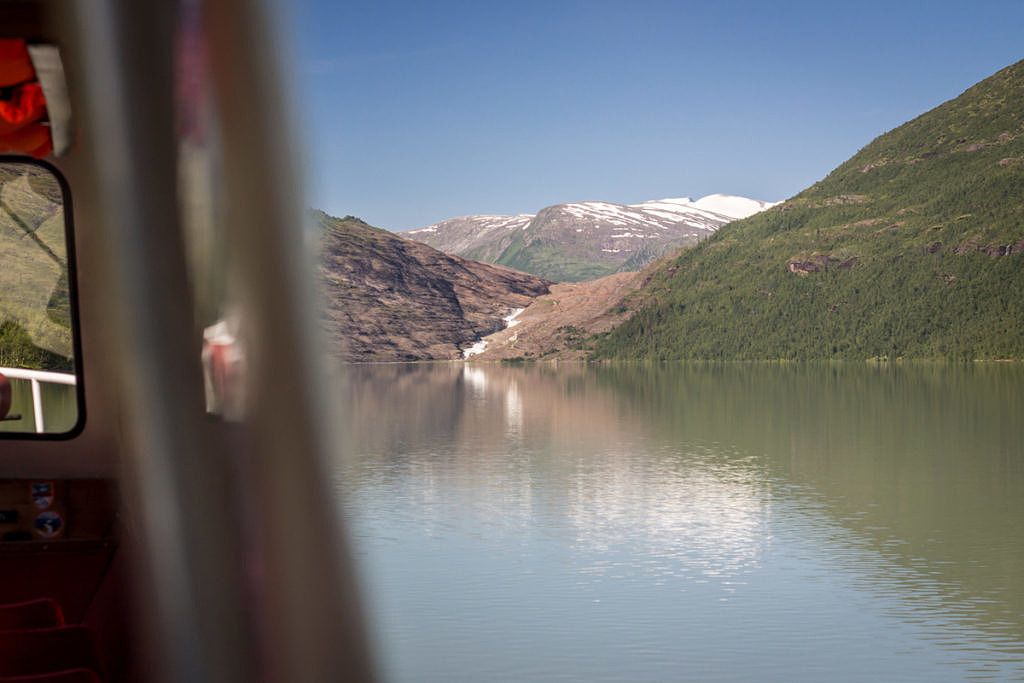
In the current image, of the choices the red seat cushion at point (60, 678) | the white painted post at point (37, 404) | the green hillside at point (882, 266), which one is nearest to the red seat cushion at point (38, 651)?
the red seat cushion at point (60, 678)

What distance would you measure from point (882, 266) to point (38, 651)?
89.8m

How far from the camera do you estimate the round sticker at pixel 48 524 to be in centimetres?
392

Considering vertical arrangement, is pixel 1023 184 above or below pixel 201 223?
above

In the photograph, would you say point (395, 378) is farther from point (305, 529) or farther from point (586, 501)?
point (305, 529)

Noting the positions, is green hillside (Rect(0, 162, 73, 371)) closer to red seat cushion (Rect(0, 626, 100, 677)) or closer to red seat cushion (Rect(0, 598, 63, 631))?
red seat cushion (Rect(0, 598, 63, 631))

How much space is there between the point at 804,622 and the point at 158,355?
35.7 ft

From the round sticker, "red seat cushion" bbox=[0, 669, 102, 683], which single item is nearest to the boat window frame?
the round sticker

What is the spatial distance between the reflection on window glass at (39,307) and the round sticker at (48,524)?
293 mm

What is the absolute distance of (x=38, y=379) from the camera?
4.04m

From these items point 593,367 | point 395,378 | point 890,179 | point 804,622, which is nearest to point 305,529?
point 804,622

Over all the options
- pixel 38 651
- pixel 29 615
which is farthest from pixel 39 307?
pixel 38 651

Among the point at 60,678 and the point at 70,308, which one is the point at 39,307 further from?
the point at 60,678

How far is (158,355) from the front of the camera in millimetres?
1269

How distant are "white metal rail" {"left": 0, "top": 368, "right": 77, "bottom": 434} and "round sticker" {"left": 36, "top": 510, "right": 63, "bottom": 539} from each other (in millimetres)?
298
